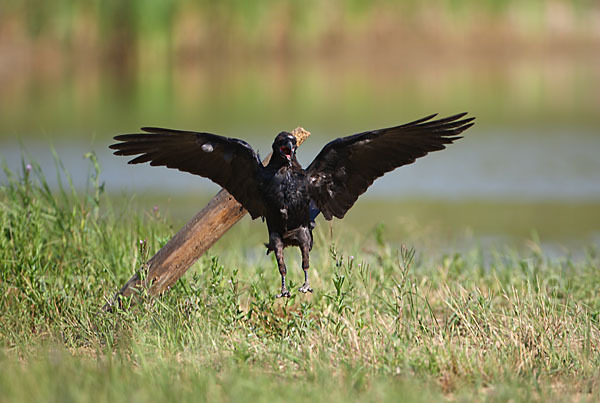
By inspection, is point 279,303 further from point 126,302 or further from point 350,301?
point 126,302

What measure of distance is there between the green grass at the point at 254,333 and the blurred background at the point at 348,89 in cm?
274

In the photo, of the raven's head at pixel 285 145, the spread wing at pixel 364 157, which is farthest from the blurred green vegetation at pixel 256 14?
the raven's head at pixel 285 145

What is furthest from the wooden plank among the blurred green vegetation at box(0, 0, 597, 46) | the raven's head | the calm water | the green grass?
the blurred green vegetation at box(0, 0, 597, 46)

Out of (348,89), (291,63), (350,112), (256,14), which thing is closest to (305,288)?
(350,112)

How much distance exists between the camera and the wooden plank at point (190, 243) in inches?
172

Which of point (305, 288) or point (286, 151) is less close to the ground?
point (286, 151)

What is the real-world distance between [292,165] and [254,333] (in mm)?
910

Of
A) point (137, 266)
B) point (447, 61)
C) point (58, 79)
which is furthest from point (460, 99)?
point (137, 266)

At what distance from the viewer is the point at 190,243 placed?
436cm

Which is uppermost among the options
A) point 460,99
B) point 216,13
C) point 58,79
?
point 216,13

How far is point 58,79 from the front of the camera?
22.0 m

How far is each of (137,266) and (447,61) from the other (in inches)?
858

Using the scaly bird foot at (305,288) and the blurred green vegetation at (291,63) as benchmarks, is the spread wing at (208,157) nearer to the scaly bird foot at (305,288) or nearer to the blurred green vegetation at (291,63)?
the scaly bird foot at (305,288)

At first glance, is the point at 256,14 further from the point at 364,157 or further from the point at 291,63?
the point at 364,157
